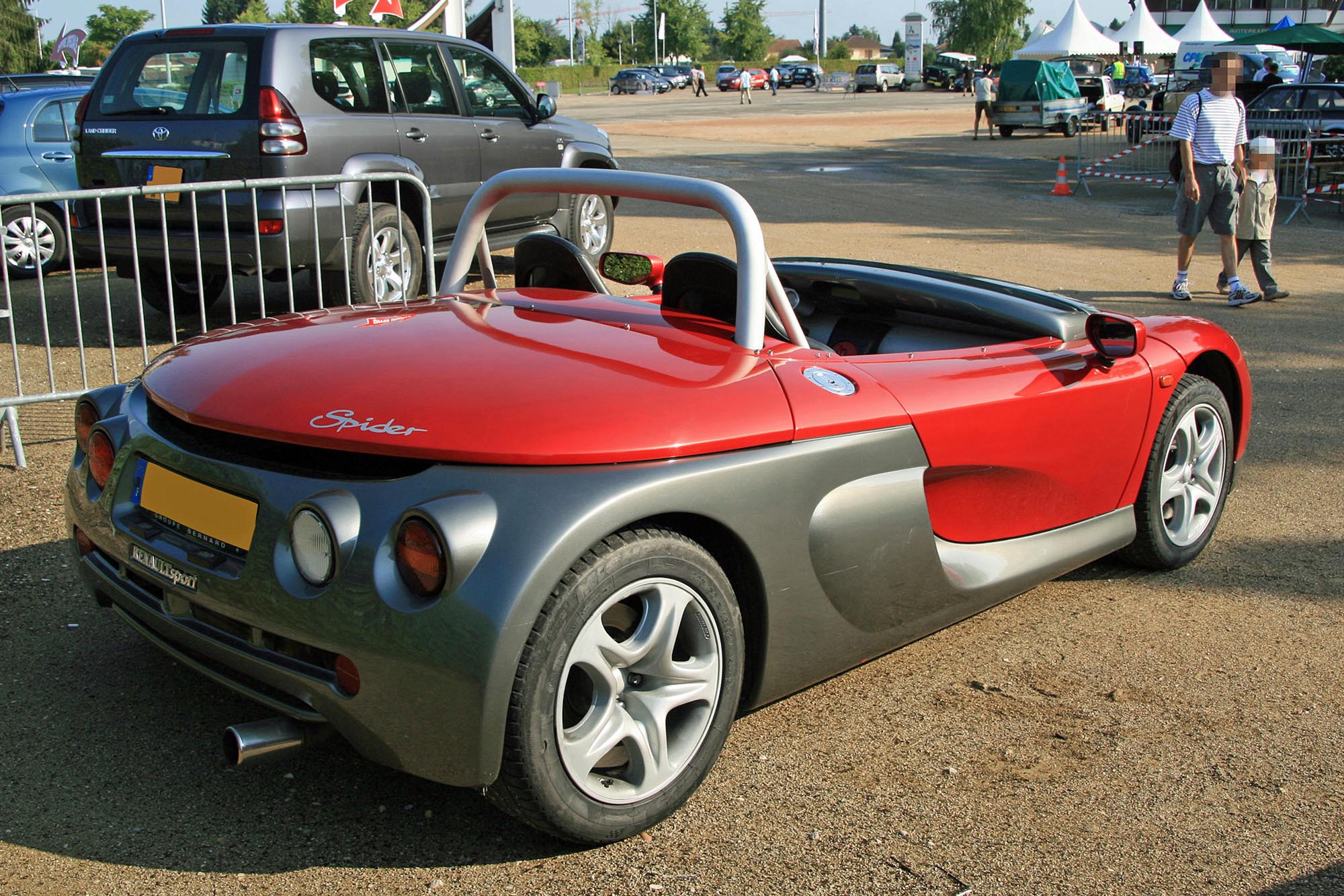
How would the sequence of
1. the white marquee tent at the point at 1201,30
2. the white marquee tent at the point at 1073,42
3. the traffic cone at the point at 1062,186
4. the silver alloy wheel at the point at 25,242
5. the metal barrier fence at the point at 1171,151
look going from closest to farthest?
the silver alloy wheel at the point at 25,242 → the metal barrier fence at the point at 1171,151 → the traffic cone at the point at 1062,186 → the white marquee tent at the point at 1073,42 → the white marquee tent at the point at 1201,30

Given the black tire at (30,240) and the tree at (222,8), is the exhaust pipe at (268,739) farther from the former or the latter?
the tree at (222,8)

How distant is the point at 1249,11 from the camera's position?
81.6 m

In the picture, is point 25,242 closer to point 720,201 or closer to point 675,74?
point 720,201

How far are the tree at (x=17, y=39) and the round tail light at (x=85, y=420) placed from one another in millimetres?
44241

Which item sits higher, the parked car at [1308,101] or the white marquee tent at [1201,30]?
the white marquee tent at [1201,30]

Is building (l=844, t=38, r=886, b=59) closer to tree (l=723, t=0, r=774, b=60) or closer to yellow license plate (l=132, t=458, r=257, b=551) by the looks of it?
tree (l=723, t=0, r=774, b=60)

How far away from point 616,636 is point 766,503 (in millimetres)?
446

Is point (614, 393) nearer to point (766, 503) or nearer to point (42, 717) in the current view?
point (766, 503)

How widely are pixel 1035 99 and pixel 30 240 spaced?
24384 millimetres

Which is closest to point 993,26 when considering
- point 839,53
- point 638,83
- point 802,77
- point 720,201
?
point 802,77

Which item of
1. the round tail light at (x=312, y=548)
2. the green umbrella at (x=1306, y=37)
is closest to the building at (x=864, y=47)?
the green umbrella at (x=1306, y=37)

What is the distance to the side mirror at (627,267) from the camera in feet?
13.0

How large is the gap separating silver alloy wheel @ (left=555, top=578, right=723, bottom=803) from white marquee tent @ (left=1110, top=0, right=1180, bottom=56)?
4090 cm

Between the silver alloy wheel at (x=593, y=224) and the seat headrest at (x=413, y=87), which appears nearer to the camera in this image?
the seat headrest at (x=413, y=87)
